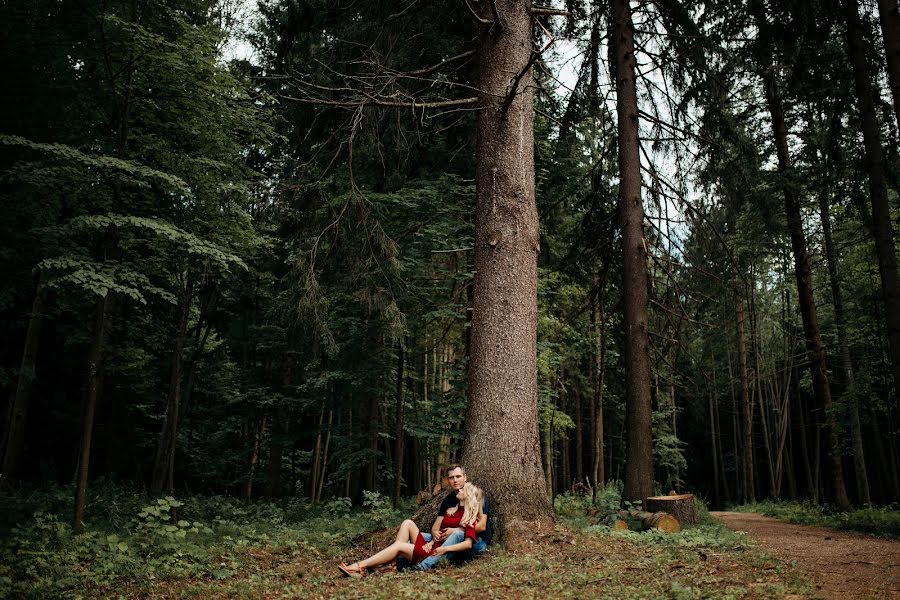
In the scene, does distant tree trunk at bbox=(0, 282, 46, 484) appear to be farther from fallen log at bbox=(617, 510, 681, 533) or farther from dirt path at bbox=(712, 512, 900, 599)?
dirt path at bbox=(712, 512, 900, 599)

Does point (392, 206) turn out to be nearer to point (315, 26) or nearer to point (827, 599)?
point (315, 26)

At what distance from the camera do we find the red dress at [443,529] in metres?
5.59

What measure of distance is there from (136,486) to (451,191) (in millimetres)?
12985

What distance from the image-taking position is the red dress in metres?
5.59

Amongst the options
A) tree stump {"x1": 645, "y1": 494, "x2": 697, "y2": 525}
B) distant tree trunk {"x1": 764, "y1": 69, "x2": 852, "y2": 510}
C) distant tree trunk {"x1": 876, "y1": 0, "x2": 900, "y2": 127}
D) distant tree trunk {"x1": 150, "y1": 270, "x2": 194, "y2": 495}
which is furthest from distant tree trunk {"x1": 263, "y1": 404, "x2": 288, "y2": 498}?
distant tree trunk {"x1": 876, "y1": 0, "x2": 900, "y2": 127}

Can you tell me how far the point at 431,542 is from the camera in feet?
18.8

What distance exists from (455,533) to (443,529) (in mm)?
221

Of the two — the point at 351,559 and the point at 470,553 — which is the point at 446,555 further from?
the point at 351,559

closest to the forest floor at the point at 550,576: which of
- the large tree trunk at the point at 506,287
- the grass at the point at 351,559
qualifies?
the grass at the point at 351,559

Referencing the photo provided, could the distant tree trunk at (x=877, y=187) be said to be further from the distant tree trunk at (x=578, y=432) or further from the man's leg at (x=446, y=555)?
the distant tree trunk at (x=578, y=432)

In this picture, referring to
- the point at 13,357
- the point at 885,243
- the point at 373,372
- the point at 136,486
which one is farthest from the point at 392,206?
the point at 13,357

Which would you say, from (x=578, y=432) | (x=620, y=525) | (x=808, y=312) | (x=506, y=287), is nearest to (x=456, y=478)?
(x=506, y=287)

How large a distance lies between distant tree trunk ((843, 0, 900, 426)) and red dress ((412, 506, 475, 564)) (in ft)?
24.5

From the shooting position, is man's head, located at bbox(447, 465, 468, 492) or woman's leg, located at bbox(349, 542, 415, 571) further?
man's head, located at bbox(447, 465, 468, 492)
